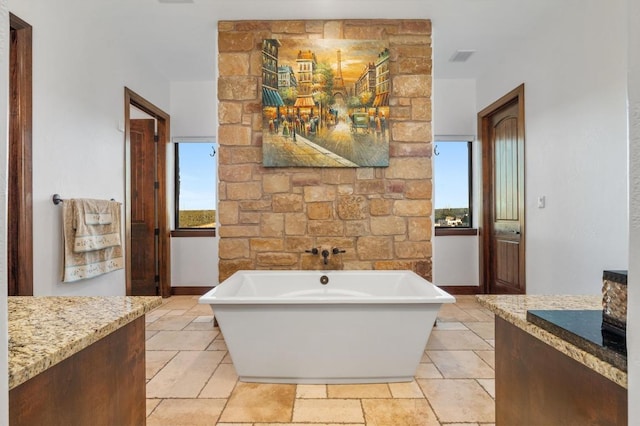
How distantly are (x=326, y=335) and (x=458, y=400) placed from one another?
787 millimetres

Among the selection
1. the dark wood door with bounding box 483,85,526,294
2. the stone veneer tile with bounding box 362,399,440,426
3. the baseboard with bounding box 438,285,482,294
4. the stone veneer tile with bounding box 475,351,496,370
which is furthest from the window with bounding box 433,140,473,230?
the stone veneer tile with bounding box 362,399,440,426

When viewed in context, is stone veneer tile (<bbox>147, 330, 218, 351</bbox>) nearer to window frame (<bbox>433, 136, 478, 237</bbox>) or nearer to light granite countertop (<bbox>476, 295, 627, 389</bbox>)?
light granite countertop (<bbox>476, 295, 627, 389</bbox>)

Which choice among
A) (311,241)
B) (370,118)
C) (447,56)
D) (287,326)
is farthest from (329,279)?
(447,56)

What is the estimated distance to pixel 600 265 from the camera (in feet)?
8.13

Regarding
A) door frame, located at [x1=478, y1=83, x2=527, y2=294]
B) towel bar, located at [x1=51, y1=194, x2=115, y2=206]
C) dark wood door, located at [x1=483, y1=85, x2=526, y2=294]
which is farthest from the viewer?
door frame, located at [x1=478, y1=83, x2=527, y2=294]

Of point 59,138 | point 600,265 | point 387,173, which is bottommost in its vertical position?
point 600,265

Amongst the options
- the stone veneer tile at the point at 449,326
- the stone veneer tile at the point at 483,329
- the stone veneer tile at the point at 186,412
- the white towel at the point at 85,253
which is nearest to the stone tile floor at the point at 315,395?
the stone veneer tile at the point at 186,412

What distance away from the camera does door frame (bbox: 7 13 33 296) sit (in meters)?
2.26

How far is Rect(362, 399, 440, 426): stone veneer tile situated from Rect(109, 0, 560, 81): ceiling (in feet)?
9.44

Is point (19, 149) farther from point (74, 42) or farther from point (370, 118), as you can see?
point (370, 118)

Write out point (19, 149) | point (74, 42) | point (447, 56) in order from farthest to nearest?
1. point (447, 56)
2. point (74, 42)
3. point (19, 149)

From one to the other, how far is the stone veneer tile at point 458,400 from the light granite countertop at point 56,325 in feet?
5.07

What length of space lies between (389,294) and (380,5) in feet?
7.82

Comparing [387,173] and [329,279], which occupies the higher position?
[387,173]
